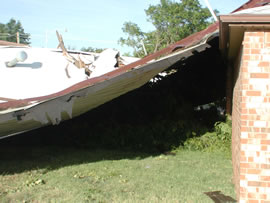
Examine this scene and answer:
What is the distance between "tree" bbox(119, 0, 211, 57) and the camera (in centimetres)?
3516

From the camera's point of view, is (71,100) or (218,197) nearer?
(218,197)

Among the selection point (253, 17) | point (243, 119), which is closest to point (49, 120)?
point (243, 119)

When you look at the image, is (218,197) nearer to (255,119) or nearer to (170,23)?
(255,119)

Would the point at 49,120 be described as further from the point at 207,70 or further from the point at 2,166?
the point at 207,70

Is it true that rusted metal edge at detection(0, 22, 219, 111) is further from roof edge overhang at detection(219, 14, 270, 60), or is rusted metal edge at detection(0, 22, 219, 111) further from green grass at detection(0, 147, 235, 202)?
roof edge overhang at detection(219, 14, 270, 60)

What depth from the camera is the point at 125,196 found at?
14.6 feet

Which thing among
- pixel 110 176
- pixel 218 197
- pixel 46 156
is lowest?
pixel 218 197

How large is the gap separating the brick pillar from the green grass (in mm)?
769

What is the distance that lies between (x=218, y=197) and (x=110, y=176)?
2000 millimetres

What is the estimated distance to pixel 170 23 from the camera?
36219mm

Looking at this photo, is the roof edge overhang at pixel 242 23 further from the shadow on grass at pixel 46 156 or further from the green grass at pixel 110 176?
the shadow on grass at pixel 46 156

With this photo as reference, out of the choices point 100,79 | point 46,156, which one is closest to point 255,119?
point 100,79

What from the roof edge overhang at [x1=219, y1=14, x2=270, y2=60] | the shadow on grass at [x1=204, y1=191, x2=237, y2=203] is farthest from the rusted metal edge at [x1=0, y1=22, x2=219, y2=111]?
the shadow on grass at [x1=204, y1=191, x2=237, y2=203]

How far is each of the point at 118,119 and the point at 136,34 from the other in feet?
99.6
